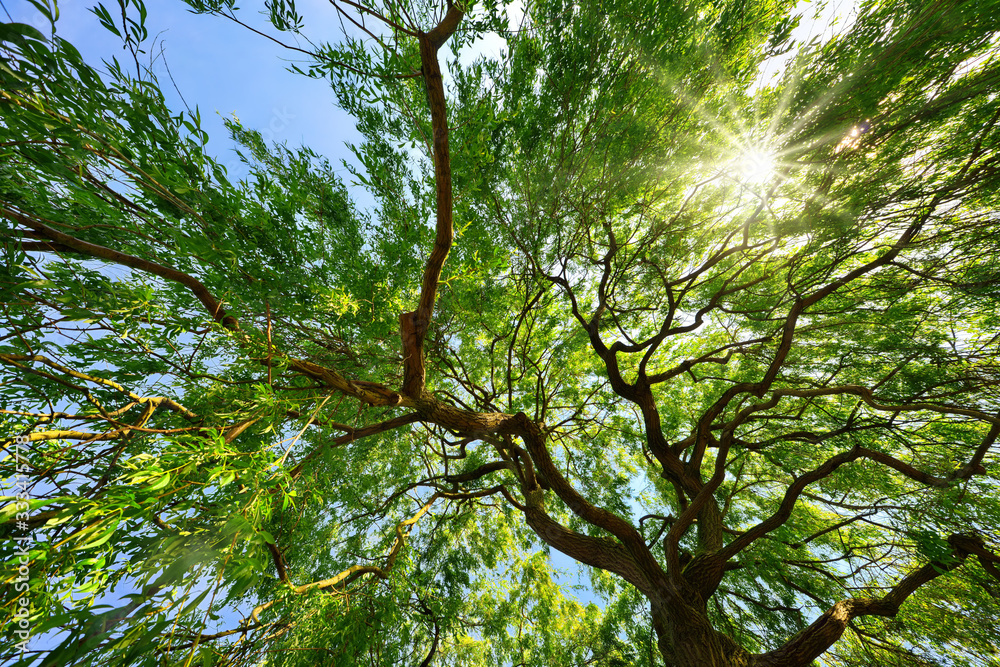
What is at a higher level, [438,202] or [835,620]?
[438,202]

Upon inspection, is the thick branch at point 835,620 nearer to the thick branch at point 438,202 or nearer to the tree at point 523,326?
the tree at point 523,326

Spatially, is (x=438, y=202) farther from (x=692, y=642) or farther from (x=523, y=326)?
(x=692, y=642)

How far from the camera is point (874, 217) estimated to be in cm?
260

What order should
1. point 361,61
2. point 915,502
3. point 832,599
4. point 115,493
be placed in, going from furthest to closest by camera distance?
point 832,599 < point 915,502 < point 361,61 < point 115,493

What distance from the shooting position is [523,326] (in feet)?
12.9

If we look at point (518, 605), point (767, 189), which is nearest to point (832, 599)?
point (518, 605)

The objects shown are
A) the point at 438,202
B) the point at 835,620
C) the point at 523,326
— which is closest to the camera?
the point at 438,202

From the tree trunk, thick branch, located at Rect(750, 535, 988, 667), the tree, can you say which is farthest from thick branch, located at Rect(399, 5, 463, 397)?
thick branch, located at Rect(750, 535, 988, 667)

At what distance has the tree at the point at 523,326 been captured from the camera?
106 centimetres

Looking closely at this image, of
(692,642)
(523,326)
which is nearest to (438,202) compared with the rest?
(523,326)

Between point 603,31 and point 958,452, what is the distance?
448 centimetres

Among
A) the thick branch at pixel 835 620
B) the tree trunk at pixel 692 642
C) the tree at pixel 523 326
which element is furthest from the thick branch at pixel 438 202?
the thick branch at pixel 835 620

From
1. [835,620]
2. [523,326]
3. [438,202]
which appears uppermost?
[523,326]

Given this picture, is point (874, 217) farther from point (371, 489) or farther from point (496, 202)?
point (371, 489)
